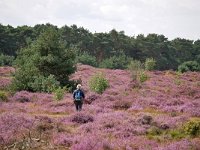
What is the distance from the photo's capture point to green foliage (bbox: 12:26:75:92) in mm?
34219

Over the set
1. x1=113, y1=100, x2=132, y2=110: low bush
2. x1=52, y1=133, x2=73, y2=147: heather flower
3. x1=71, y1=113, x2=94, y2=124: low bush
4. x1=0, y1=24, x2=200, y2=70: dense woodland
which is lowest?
x1=52, y1=133, x2=73, y2=147: heather flower

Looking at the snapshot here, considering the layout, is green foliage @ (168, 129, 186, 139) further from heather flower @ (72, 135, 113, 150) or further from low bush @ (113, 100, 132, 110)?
low bush @ (113, 100, 132, 110)

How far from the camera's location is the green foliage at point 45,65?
3422 cm

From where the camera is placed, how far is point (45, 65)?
3609 centimetres

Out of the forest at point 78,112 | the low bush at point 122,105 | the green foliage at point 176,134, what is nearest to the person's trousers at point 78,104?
the forest at point 78,112

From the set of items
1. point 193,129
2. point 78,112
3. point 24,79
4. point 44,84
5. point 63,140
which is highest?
point 24,79

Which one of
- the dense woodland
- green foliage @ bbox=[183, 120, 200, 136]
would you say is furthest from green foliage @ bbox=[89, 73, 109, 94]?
the dense woodland

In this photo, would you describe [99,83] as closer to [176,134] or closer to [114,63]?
[176,134]

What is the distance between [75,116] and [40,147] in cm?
780

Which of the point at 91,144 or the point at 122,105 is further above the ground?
the point at 122,105

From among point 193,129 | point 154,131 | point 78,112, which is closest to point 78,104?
point 78,112

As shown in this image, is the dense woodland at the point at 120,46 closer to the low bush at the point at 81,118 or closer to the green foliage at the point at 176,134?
the low bush at the point at 81,118

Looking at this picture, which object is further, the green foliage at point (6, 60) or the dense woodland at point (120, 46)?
the dense woodland at point (120, 46)

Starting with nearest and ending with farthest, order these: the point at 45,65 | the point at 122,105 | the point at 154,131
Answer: the point at 154,131 → the point at 122,105 → the point at 45,65
